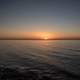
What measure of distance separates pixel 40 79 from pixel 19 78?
2.21m

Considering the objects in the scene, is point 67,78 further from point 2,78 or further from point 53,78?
point 2,78

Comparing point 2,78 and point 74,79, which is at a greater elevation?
point 2,78

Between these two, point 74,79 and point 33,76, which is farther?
point 33,76

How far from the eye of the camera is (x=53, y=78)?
12336 mm

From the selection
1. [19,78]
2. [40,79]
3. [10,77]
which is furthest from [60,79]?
[10,77]

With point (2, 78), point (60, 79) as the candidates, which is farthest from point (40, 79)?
point (2, 78)

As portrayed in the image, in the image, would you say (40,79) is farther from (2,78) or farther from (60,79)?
(2,78)

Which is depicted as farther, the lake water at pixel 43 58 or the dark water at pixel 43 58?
the lake water at pixel 43 58

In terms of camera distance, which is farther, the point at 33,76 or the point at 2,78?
the point at 33,76

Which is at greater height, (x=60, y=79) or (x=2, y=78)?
(x=2, y=78)

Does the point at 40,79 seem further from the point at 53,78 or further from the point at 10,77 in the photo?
the point at 10,77

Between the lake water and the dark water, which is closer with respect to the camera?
the dark water

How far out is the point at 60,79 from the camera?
39.6 ft

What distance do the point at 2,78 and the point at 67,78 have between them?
682cm
